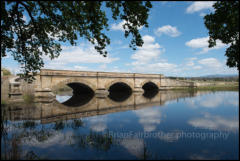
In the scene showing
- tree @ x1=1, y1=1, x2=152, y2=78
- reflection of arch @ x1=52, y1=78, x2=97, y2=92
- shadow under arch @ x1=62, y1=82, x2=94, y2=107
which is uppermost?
tree @ x1=1, y1=1, x2=152, y2=78

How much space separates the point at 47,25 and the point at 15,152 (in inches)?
251

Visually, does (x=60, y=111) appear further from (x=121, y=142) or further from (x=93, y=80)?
(x=93, y=80)

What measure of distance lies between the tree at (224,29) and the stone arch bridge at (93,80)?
18.3 metres

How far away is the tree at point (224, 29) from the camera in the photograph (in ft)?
35.7

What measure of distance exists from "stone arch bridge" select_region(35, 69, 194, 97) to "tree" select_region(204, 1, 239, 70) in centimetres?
1825

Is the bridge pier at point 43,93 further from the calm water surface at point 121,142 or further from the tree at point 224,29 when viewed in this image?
the tree at point 224,29

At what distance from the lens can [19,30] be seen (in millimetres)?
9062

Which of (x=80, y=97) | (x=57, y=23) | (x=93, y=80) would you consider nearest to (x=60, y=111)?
(x=57, y=23)

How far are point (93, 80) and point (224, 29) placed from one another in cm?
1987

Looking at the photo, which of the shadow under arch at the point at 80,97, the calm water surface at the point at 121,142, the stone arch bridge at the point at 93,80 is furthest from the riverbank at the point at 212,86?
the calm water surface at the point at 121,142

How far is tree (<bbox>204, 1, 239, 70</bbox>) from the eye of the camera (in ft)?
35.7

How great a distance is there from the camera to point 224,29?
12078 millimetres

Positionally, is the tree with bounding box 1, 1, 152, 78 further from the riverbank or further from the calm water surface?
the riverbank

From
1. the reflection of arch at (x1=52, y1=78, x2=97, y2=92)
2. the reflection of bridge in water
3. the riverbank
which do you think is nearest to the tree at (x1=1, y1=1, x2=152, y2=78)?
the reflection of bridge in water
